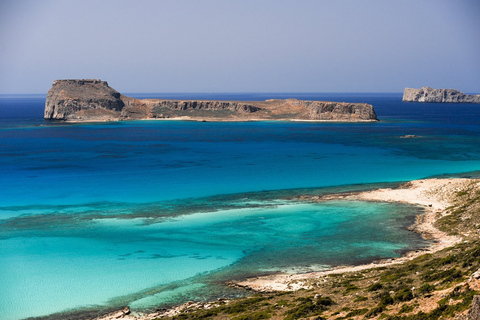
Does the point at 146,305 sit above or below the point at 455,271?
below

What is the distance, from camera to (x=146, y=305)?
22.0 meters

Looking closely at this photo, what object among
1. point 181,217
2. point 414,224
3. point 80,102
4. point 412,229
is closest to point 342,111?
point 80,102

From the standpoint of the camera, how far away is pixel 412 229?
32.9 metres

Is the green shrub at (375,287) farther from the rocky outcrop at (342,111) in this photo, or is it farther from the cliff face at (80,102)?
the cliff face at (80,102)

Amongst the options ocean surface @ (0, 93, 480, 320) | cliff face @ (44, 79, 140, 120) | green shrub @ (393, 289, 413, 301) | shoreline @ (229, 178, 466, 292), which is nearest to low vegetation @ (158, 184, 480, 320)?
green shrub @ (393, 289, 413, 301)

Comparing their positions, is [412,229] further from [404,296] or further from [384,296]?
[404,296]

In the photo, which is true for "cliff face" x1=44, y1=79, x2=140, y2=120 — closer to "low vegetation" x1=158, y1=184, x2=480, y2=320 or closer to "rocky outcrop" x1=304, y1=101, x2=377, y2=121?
"rocky outcrop" x1=304, y1=101, x2=377, y2=121

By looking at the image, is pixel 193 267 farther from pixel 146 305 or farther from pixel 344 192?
pixel 344 192

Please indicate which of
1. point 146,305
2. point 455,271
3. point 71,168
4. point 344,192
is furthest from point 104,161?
point 455,271

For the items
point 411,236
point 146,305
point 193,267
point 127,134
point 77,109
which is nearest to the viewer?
point 146,305

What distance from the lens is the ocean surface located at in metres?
24.8

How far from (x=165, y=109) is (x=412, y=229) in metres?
127

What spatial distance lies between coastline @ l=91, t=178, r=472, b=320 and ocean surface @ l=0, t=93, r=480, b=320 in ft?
3.21

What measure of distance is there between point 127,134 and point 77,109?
1711 inches
